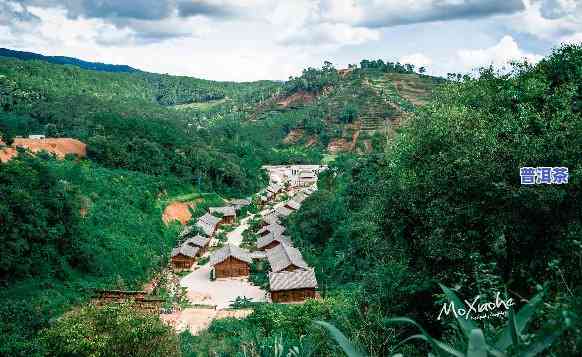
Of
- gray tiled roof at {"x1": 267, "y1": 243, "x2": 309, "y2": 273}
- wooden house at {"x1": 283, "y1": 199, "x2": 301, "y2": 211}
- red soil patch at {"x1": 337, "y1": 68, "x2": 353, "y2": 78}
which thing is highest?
red soil patch at {"x1": 337, "y1": 68, "x2": 353, "y2": 78}

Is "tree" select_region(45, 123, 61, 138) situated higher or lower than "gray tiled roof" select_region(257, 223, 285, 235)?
higher

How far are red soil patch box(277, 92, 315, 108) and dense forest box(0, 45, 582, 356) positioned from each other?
56.0m

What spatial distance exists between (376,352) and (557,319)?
5.06 metres

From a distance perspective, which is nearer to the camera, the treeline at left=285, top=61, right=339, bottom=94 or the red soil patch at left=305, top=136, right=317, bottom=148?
the red soil patch at left=305, top=136, right=317, bottom=148

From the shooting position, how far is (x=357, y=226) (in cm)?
2967

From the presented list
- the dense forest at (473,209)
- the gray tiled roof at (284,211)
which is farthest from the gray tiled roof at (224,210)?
the dense forest at (473,209)

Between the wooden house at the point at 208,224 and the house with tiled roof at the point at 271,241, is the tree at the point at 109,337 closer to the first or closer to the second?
the house with tiled roof at the point at 271,241

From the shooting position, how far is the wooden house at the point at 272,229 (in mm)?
42062

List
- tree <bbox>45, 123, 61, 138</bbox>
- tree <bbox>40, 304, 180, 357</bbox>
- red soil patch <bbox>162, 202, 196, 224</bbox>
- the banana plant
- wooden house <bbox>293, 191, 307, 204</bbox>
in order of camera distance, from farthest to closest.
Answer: tree <bbox>45, 123, 61, 138</bbox> → wooden house <bbox>293, 191, 307, 204</bbox> → red soil patch <bbox>162, 202, 196, 224</bbox> → tree <bbox>40, 304, 180, 357</bbox> → the banana plant

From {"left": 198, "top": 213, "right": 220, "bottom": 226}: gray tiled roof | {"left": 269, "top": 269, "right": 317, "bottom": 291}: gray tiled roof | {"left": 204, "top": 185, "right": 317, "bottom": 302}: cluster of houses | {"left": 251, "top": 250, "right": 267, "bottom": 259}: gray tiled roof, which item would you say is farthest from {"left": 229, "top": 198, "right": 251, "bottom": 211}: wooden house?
{"left": 269, "top": 269, "right": 317, "bottom": 291}: gray tiled roof

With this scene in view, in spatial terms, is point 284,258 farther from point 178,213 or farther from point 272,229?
point 178,213

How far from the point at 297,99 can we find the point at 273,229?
85.1 m

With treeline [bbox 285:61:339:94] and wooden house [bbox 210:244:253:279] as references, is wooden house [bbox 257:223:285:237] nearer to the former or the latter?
wooden house [bbox 210:244:253:279]

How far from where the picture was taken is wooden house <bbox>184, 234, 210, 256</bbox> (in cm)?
3884
